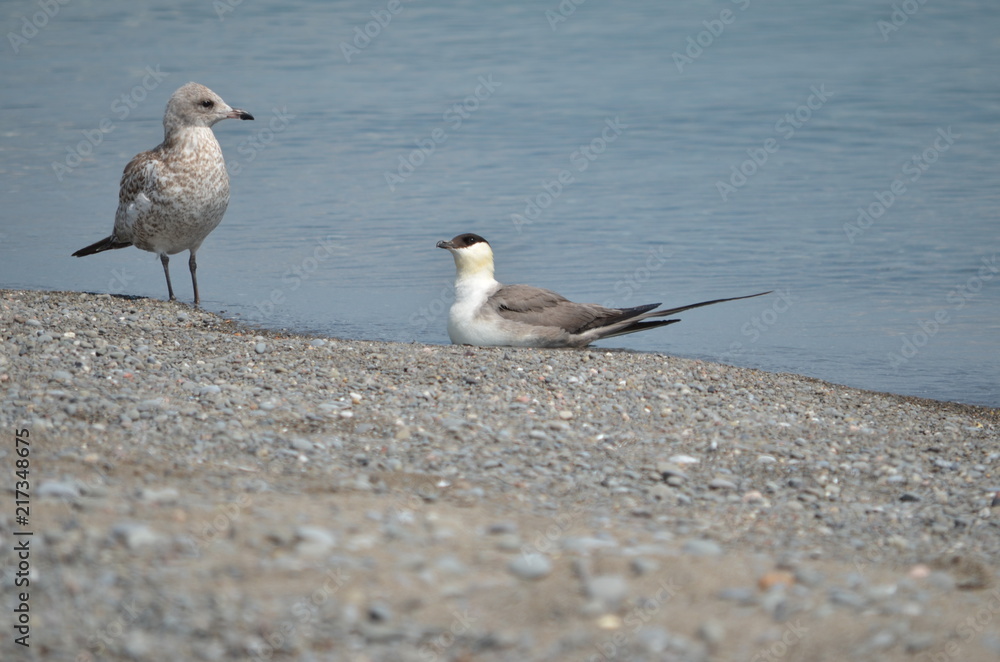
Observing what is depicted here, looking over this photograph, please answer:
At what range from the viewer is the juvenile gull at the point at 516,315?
800cm

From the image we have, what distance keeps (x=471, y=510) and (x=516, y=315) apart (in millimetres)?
3846

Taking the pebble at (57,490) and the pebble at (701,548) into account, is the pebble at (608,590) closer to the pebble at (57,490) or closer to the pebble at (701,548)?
the pebble at (701,548)

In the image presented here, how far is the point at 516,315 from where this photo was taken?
8.08 metres

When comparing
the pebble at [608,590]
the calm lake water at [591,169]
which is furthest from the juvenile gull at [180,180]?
the pebble at [608,590]

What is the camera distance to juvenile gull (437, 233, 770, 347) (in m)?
8.00

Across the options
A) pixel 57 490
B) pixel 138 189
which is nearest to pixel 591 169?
pixel 138 189

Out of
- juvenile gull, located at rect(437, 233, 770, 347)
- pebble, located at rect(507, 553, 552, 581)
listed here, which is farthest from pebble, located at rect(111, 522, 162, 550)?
juvenile gull, located at rect(437, 233, 770, 347)

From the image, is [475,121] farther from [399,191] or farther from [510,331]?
[510,331]

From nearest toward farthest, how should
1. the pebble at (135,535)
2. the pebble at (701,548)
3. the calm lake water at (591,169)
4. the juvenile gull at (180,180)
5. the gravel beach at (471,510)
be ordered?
the gravel beach at (471,510)
the pebble at (135,535)
the pebble at (701,548)
the juvenile gull at (180,180)
the calm lake water at (591,169)

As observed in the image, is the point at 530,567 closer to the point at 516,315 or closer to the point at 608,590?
the point at 608,590

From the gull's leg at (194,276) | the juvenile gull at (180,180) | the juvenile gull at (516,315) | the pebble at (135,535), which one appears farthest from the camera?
the gull's leg at (194,276)

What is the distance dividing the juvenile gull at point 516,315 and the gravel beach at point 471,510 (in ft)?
2.80

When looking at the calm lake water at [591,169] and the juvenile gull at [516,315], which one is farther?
the calm lake water at [591,169]

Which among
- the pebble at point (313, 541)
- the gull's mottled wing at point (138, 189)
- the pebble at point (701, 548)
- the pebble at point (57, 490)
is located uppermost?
the gull's mottled wing at point (138, 189)
